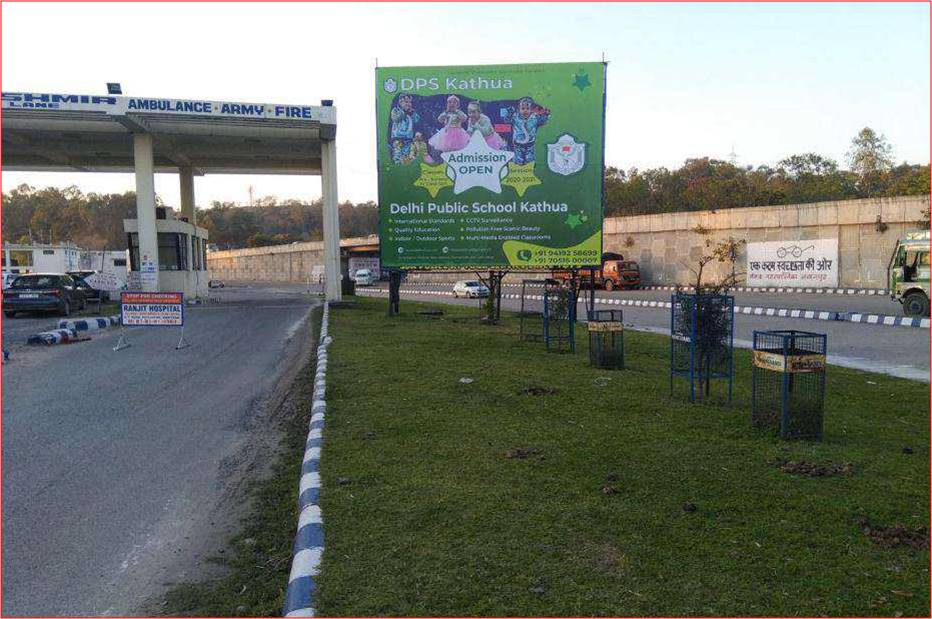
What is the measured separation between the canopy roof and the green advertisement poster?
1235 cm

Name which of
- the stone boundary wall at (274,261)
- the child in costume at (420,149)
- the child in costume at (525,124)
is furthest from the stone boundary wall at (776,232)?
the stone boundary wall at (274,261)

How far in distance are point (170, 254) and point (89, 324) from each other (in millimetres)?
13487

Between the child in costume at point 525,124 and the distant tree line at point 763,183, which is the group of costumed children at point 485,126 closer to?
the child in costume at point 525,124

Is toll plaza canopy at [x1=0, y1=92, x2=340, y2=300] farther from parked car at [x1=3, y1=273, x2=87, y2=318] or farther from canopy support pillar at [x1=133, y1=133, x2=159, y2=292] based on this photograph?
parked car at [x1=3, y1=273, x2=87, y2=318]

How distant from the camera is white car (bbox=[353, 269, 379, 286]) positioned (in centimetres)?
6091

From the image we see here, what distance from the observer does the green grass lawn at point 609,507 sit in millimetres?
3326

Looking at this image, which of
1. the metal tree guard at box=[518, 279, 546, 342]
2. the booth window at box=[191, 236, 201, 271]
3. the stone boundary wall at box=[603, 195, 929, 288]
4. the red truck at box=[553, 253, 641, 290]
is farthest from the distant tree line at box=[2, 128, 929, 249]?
the booth window at box=[191, 236, 201, 271]

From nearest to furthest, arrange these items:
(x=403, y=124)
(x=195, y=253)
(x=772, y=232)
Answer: (x=403, y=124) < (x=195, y=253) < (x=772, y=232)

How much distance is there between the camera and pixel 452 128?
17188 millimetres

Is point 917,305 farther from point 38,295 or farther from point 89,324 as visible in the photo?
point 38,295

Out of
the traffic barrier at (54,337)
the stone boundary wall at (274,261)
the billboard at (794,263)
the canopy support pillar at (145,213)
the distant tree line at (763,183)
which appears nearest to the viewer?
the traffic barrier at (54,337)

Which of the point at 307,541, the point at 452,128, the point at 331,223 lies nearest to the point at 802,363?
the point at 307,541

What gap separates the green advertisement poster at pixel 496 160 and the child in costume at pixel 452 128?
1.0 inches

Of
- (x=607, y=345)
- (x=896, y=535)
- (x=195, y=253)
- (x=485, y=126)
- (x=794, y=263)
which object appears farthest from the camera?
(x=794, y=263)
